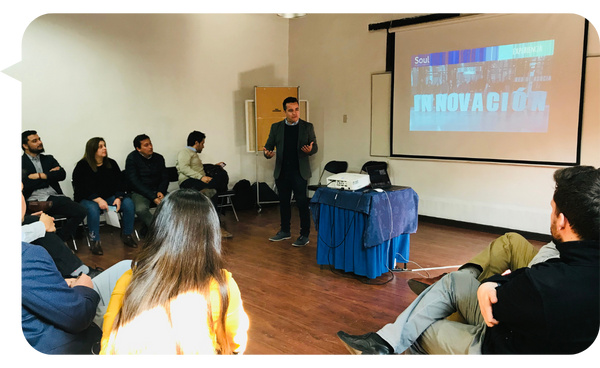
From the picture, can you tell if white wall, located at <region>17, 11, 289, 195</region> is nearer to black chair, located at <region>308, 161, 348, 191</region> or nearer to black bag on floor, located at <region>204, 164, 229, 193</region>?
black bag on floor, located at <region>204, 164, 229, 193</region>

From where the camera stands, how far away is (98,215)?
15.5 feet

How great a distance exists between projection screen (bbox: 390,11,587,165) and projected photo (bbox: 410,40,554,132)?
0.01 metres

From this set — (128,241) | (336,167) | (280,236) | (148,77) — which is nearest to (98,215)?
(128,241)

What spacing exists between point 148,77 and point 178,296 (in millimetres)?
5324

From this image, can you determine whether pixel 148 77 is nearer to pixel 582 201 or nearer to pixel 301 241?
pixel 301 241

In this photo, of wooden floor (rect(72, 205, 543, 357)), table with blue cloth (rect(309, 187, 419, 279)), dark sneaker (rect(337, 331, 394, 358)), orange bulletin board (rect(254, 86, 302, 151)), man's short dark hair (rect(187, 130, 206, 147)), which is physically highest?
orange bulletin board (rect(254, 86, 302, 151))

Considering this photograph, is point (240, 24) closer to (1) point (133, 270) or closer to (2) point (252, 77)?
(2) point (252, 77)

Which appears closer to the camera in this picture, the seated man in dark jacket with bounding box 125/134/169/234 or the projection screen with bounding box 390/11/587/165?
the projection screen with bounding box 390/11/587/165

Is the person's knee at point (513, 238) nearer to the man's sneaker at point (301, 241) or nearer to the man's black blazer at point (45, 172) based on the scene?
the man's sneaker at point (301, 241)

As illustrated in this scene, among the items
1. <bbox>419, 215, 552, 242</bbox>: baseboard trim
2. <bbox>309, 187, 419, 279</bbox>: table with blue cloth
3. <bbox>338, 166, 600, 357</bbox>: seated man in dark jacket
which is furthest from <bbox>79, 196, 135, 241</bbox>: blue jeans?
<bbox>338, 166, 600, 357</bbox>: seated man in dark jacket

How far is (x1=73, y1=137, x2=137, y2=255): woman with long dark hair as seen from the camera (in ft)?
15.4

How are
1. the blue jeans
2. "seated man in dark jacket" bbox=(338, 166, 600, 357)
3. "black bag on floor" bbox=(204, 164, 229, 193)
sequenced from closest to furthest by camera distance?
1. "seated man in dark jacket" bbox=(338, 166, 600, 357)
2. the blue jeans
3. "black bag on floor" bbox=(204, 164, 229, 193)

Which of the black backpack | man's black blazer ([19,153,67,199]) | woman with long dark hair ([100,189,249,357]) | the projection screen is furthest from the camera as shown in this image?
the black backpack

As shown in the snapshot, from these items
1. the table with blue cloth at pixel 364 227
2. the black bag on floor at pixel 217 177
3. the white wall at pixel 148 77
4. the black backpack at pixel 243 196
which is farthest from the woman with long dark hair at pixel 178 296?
the black backpack at pixel 243 196
